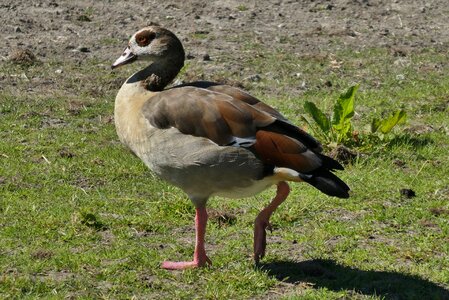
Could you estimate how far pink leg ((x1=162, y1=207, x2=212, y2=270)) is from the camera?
21.0ft

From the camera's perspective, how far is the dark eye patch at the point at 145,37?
6992 millimetres

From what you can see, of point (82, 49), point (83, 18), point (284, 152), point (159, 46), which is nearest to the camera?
point (284, 152)

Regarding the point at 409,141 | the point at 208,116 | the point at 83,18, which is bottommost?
the point at 83,18

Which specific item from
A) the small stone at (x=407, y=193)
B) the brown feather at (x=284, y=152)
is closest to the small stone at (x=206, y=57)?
the small stone at (x=407, y=193)

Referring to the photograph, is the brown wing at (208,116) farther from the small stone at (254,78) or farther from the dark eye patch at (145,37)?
the small stone at (254,78)

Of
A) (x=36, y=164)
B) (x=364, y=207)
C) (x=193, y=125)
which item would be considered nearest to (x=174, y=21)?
(x=36, y=164)

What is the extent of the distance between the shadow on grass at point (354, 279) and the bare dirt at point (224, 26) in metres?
5.43

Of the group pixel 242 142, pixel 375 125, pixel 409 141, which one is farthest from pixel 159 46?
pixel 409 141

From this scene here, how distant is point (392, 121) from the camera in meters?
9.11

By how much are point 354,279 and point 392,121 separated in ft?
10.2

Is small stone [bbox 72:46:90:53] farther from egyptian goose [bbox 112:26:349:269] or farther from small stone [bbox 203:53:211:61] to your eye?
egyptian goose [bbox 112:26:349:269]

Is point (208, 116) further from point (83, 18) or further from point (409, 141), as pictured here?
point (83, 18)

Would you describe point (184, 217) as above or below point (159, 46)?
below

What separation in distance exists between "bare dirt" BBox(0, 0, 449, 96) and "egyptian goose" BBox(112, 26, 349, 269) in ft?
17.1
